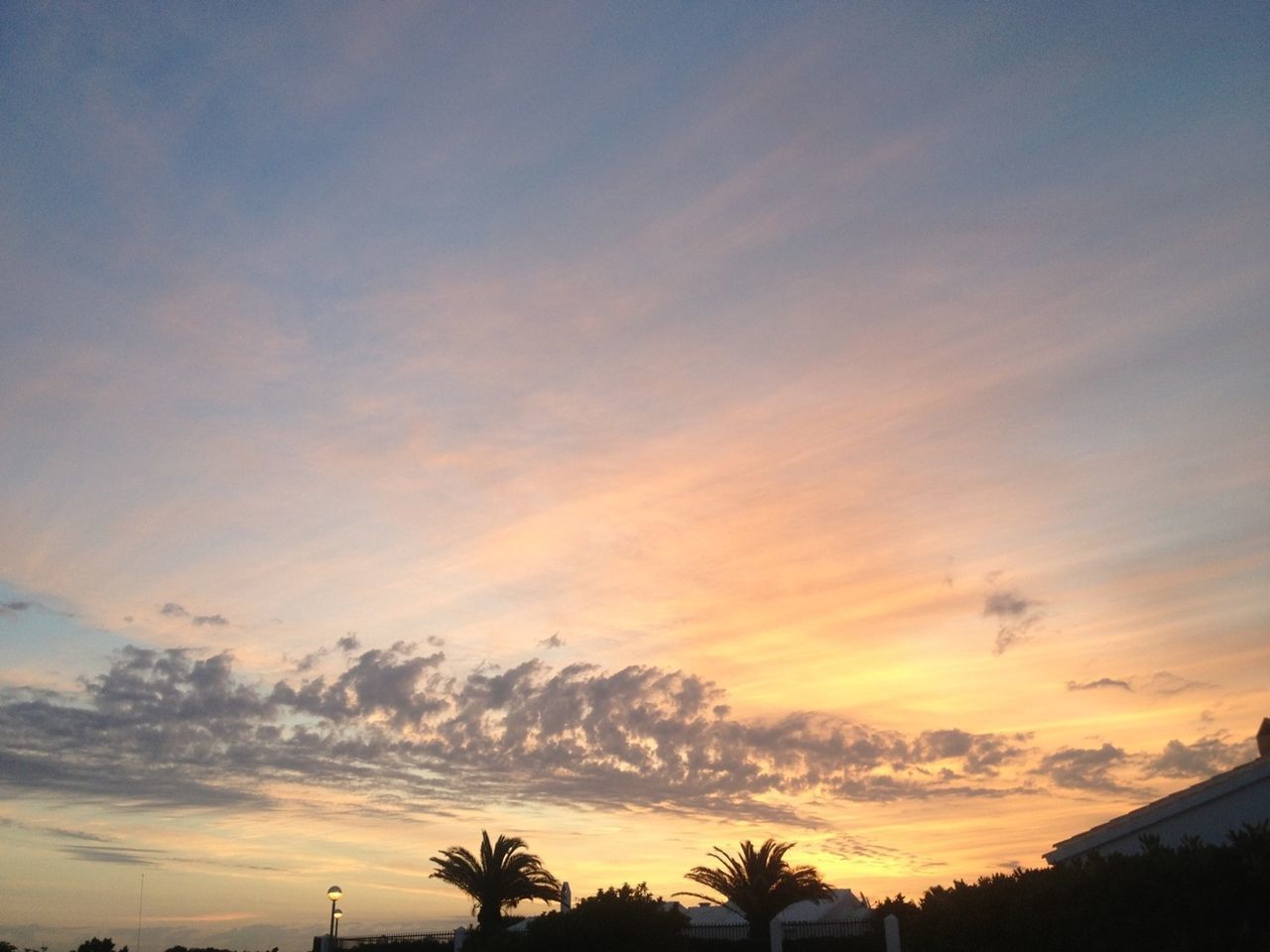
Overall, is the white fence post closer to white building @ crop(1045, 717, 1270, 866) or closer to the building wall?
white building @ crop(1045, 717, 1270, 866)

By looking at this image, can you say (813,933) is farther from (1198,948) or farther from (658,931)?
(1198,948)

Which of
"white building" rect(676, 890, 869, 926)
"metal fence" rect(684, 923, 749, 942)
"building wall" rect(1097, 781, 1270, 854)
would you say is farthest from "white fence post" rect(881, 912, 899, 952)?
"white building" rect(676, 890, 869, 926)

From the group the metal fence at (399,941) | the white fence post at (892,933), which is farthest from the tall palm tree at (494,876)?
the white fence post at (892,933)

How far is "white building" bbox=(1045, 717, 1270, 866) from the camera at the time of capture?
2309cm

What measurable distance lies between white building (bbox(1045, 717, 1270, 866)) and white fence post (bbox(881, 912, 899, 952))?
4.50 m

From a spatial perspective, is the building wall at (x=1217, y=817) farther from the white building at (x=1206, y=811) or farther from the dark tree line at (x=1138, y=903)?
the dark tree line at (x=1138, y=903)

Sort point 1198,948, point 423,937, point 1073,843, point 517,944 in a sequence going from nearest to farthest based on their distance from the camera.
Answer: point 1198,948
point 1073,843
point 517,944
point 423,937

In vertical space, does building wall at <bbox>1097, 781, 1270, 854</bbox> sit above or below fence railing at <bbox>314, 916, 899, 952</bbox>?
above

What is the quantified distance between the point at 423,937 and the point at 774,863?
14665 mm

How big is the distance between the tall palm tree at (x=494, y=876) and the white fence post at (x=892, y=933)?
80.3 ft

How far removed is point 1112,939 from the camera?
16844 mm

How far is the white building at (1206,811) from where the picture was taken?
2309 cm

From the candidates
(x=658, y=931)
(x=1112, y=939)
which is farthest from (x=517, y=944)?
(x=1112, y=939)

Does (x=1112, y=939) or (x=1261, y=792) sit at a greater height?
(x=1261, y=792)
